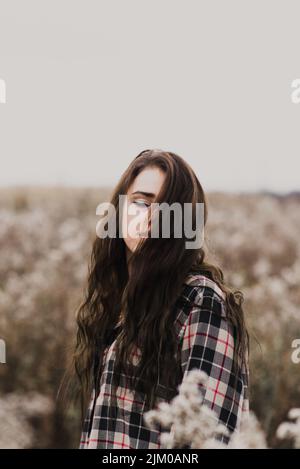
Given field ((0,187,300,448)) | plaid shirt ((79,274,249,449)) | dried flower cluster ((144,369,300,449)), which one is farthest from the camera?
field ((0,187,300,448))

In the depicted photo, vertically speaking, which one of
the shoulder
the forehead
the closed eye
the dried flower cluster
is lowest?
the dried flower cluster

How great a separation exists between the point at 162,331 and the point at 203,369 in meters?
0.14

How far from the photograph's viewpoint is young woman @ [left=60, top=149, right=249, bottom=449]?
4.37ft

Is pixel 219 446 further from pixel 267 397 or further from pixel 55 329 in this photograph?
pixel 55 329

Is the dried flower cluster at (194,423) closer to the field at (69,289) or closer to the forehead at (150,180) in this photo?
the forehead at (150,180)

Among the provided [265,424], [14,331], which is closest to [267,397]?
[265,424]

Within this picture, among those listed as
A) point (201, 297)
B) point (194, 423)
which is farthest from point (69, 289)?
point (194, 423)

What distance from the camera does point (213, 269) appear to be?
1497 mm

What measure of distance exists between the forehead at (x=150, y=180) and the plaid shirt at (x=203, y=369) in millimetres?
238

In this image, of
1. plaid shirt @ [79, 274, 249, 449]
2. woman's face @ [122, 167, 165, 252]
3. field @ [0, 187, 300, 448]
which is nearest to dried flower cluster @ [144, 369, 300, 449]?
plaid shirt @ [79, 274, 249, 449]

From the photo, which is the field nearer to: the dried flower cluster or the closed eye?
the closed eye

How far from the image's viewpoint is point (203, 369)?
1306 millimetres

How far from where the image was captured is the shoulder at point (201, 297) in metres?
1.33

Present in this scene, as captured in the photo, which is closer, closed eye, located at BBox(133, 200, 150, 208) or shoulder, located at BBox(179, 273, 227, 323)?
shoulder, located at BBox(179, 273, 227, 323)
